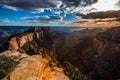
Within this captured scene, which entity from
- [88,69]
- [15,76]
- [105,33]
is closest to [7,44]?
[88,69]

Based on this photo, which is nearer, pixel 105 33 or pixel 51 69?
pixel 51 69

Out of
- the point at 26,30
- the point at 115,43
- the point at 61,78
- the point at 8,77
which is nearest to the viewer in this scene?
the point at 8,77

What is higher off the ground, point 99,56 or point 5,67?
point 5,67

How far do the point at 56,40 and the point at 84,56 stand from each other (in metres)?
50.1

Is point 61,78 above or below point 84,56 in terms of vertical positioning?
above

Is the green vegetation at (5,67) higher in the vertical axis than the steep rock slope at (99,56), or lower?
higher

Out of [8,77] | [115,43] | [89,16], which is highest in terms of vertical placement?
[89,16]

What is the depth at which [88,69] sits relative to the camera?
78.7 metres

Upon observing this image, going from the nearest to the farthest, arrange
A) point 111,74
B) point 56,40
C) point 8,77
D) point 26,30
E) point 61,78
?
point 8,77 → point 61,78 → point 111,74 → point 26,30 → point 56,40

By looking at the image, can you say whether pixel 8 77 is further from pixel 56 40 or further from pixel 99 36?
pixel 56 40

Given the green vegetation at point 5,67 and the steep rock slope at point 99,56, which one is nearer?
the green vegetation at point 5,67

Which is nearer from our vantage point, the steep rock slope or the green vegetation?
the green vegetation

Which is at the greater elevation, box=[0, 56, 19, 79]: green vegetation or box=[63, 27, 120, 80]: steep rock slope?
box=[0, 56, 19, 79]: green vegetation

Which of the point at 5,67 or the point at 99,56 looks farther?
the point at 99,56
